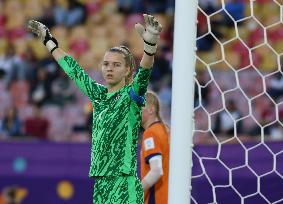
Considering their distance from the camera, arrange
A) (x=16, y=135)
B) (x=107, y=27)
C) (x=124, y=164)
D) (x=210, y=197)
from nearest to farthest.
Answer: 1. (x=124, y=164)
2. (x=210, y=197)
3. (x=16, y=135)
4. (x=107, y=27)

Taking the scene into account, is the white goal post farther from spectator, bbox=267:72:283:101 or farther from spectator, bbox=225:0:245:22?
spectator, bbox=225:0:245:22

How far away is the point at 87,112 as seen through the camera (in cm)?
966

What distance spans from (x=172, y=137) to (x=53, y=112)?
239 inches

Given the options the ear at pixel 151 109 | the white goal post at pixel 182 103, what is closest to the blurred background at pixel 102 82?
the ear at pixel 151 109

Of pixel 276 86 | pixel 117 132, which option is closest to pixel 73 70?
pixel 117 132

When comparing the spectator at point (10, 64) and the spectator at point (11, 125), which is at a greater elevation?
the spectator at point (10, 64)

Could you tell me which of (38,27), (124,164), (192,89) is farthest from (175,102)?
(38,27)

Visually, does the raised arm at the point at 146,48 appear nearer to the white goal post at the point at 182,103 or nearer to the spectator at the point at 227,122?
the white goal post at the point at 182,103

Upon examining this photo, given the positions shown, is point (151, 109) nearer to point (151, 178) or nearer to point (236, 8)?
point (151, 178)

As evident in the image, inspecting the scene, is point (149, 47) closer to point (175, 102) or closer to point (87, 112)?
point (175, 102)

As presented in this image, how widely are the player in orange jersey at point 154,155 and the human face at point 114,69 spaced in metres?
1.21

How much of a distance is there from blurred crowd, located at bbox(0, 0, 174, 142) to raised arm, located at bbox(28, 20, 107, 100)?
16.1 feet

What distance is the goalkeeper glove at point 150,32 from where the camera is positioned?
3.77 metres

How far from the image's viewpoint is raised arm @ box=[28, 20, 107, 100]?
4281 millimetres
